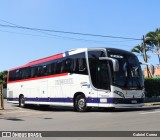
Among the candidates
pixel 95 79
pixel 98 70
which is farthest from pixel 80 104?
pixel 98 70

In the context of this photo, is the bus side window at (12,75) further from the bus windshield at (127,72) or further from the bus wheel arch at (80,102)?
the bus windshield at (127,72)

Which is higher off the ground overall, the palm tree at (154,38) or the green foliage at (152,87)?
the palm tree at (154,38)

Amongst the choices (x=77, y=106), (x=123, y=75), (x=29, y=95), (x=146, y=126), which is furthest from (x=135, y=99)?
(x=29, y=95)

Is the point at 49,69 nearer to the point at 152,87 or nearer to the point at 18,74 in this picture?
the point at 18,74

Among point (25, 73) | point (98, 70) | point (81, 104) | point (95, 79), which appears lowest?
point (81, 104)

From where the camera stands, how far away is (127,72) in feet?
65.1

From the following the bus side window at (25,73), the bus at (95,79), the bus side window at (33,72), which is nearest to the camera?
the bus at (95,79)

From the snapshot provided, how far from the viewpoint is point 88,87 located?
20.4 metres

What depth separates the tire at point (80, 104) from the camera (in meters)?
20.9

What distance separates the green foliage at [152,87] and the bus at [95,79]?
13.0m

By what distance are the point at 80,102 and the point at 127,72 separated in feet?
11.1

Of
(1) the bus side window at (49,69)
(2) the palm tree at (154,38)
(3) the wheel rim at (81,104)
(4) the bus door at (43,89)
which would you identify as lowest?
(3) the wheel rim at (81,104)

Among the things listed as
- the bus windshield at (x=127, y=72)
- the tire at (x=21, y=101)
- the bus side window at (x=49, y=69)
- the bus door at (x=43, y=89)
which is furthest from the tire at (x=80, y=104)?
the tire at (x=21, y=101)

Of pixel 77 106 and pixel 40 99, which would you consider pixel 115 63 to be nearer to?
pixel 77 106
